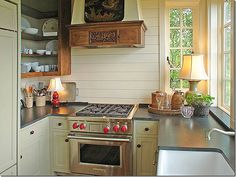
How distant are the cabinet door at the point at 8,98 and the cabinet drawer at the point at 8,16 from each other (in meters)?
0.06

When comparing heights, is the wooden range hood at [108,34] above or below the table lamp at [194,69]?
above

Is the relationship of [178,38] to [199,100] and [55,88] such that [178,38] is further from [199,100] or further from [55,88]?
[55,88]

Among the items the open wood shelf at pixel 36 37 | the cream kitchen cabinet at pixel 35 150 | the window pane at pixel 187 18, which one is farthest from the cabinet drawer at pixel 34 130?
the window pane at pixel 187 18

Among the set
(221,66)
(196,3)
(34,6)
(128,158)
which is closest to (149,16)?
(196,3)

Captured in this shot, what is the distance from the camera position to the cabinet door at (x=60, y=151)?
2750mm

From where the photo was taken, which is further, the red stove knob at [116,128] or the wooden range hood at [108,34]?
the wooden range hood at [108,34]

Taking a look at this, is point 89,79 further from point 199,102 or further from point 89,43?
point 199,102

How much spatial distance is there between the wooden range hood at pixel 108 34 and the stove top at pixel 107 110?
0.77 m

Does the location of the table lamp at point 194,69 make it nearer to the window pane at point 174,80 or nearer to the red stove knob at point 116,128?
the window pane at point 174,80

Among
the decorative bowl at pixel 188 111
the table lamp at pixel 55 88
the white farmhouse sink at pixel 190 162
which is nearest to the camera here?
the white farmhouse sink at pixel 190 162

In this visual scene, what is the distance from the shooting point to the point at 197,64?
2.69 m

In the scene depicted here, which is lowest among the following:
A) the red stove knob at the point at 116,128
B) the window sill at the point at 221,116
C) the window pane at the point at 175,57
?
the red stove knob at the point at 116,128

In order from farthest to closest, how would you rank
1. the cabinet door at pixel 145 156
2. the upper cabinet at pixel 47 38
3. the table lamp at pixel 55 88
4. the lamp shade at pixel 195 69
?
1. the table lamp at pixel 55 88
2. the upper cabinet at pixel 47 38
3. the lamp shade at pixel 195 69
4. the cabinet door at pixel 145 156

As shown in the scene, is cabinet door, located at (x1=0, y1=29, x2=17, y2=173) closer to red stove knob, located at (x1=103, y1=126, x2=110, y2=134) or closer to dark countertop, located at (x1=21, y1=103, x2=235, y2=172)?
dark countertop, located at (x1=21, y1=103, x2=235, y2=172)
